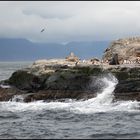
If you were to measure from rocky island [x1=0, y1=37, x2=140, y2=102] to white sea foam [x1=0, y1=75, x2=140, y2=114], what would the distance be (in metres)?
0.62

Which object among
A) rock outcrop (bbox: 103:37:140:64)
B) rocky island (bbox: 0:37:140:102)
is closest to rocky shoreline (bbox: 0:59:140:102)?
rocky island (bbox: 0:37:140:102)

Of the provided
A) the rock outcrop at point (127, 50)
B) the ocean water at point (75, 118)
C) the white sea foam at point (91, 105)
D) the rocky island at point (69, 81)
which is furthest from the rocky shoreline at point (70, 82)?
the rock outcrop at point (127, 50)

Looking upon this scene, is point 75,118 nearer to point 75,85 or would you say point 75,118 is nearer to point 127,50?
point 75,85

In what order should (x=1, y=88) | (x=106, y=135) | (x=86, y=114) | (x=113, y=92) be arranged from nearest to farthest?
(x=106, y=135), (x=86, y=114), (x=113, y=92), (x=1, y=88)

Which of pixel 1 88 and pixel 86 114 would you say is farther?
pixel 1 88

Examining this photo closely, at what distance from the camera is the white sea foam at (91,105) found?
40250mm

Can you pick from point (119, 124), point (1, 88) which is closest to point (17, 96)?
point (1, 88)

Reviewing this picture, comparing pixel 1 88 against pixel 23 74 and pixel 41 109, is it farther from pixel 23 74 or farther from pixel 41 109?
pixel 41 109

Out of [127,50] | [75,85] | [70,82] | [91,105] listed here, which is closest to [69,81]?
[70,82]

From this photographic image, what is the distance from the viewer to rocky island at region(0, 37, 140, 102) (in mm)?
44781

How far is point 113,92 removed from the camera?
44906 mm

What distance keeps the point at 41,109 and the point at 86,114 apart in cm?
517

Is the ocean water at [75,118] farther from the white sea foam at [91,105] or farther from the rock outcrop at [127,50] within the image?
the rock outcrop at [127,50]

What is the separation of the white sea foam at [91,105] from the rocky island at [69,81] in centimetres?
62
